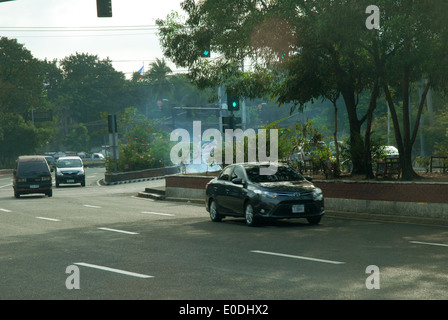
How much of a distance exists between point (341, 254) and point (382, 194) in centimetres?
794

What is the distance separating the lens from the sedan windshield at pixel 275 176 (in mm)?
18584

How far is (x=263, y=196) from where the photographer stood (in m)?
17.6

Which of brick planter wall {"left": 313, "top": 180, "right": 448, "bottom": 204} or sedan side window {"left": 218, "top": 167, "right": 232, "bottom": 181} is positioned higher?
sedan side window {"left": 218, "top": 167, "right": 232, "bottom": 181}

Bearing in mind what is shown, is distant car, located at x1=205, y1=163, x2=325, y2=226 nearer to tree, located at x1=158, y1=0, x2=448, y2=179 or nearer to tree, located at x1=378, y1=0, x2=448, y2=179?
tree, located at x1=158, y1=0, x2=448, y2=179

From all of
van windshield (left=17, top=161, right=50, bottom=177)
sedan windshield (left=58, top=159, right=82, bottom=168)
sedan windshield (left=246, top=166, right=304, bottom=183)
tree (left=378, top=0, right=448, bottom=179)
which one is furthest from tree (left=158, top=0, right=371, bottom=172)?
sedan windshield (left=58, top=159, right=82, bottom=168)

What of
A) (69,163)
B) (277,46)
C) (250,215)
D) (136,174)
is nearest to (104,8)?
(277,46)

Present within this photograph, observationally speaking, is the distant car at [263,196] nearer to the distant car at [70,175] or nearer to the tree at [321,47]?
the tree at [321,47]

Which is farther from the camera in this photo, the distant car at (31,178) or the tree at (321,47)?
the distant car at (31,178)

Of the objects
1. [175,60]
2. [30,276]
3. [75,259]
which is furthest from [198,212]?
[30,276]

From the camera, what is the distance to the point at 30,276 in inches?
419

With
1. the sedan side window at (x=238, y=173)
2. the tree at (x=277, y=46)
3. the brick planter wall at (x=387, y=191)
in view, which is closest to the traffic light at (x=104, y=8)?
the tree at (x=277, y=46)

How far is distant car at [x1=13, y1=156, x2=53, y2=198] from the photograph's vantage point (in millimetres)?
34812

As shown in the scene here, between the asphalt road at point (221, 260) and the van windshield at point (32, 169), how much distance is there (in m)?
14.9
